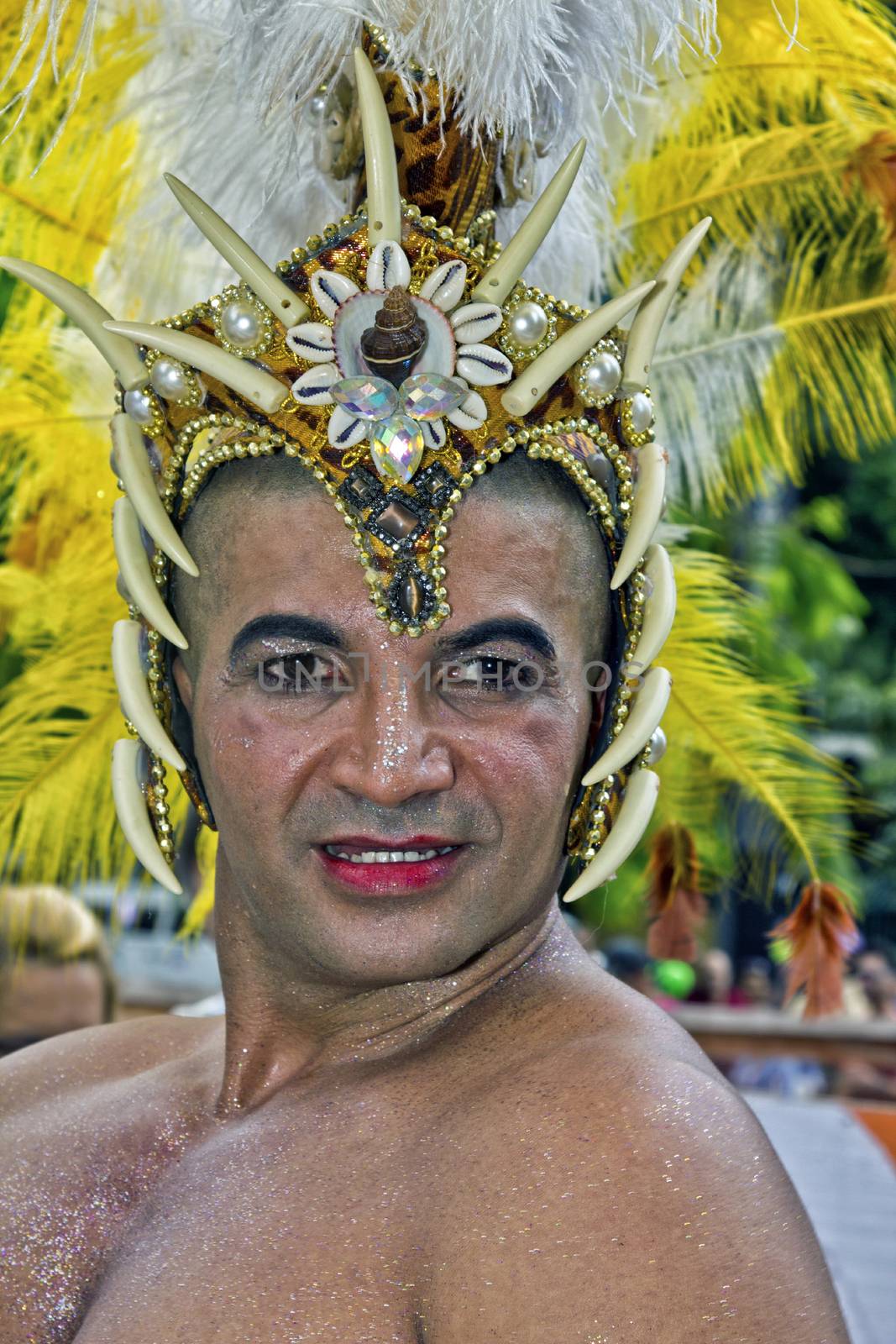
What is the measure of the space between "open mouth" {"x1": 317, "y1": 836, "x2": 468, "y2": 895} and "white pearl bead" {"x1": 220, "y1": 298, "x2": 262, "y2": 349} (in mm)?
709

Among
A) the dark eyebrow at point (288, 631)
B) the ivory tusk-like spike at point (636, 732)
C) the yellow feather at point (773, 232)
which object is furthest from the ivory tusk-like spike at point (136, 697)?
the yellow feather at point (773, 232)

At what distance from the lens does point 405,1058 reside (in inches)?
80.6

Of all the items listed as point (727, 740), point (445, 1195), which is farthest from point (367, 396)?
point (727, 740)

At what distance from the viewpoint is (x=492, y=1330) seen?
1603 mm

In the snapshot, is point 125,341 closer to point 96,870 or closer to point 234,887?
point 234,887

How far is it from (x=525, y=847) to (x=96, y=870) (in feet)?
5.14

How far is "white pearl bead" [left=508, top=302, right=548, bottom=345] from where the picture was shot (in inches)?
81.6

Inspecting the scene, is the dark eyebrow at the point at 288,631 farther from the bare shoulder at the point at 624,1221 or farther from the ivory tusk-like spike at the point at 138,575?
the bare shoulder at the point at 624,1221

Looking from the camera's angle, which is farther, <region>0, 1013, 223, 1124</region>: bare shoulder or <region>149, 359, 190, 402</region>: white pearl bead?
<region>0, 1013, 223, 1124</region>: bare shoulder

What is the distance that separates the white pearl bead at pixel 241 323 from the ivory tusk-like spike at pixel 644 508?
569 millimetres

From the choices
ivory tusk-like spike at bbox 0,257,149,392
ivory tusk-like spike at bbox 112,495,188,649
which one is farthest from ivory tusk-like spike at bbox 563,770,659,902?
ivory tusk-like spike at bbox 0,257,149,392

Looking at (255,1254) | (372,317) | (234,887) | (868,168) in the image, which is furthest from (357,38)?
(255,1254)

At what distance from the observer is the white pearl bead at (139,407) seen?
2.21m

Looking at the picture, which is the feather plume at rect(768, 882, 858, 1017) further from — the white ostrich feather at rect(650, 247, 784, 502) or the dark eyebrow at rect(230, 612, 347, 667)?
the dark eyebrow at rect(230, 612, 347, 667)
